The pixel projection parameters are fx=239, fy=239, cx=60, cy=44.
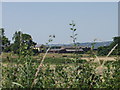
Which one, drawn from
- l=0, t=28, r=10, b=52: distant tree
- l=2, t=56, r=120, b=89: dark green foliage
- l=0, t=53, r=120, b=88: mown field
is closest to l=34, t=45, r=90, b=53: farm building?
l=0, t=53, r=120, b=88: mown field

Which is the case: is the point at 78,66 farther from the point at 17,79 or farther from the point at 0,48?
the point at 0,48

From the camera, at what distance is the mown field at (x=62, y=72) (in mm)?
2615

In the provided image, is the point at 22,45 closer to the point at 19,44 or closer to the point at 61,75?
the point at 19,44

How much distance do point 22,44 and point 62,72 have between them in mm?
737

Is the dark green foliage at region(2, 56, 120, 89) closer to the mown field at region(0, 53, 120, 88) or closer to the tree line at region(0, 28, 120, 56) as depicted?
the mown field at region(0, 53, 120, 88)

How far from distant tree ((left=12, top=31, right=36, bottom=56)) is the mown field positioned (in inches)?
4.0

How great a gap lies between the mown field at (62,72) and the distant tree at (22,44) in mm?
102

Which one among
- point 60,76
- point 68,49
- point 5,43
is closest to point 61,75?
point 60,76

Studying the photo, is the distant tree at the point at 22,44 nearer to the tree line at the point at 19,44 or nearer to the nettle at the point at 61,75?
the tree line at the point at 19,44

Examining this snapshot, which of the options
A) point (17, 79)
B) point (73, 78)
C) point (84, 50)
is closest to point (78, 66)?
point (73, 78)

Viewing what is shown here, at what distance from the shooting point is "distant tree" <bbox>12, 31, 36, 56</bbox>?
314 cm

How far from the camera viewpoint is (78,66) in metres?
2.82

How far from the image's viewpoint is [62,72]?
286 cm

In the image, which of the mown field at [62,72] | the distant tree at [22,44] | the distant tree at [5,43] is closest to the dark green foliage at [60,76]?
the mown field at [62,72]
